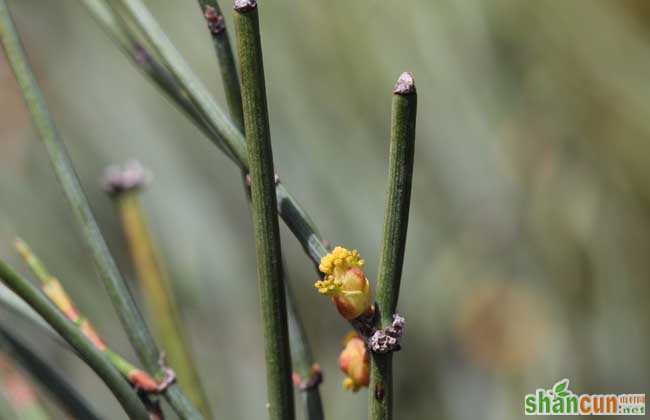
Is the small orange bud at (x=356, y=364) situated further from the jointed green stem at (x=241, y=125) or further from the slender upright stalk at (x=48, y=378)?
the slender upright stalk at (x=48, y=378)

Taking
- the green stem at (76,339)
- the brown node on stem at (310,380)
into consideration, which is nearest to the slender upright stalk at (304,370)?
the brown node on stem at (310,380)

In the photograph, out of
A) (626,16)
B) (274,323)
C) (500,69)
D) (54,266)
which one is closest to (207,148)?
(54,266)

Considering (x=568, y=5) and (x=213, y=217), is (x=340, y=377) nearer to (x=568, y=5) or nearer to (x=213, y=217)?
(x=213, y=217)

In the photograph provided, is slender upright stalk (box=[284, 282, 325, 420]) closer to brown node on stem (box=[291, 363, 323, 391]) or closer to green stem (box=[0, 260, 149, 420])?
brown node on stem (box=[291, 363, 323, 391])

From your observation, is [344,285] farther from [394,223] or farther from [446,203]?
[446,203]

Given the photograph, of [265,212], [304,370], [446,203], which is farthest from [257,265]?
[446,203]

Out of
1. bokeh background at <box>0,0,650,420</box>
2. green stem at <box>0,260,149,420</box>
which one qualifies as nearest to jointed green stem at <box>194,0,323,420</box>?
green stem at <box>0,260,149,420</box>
